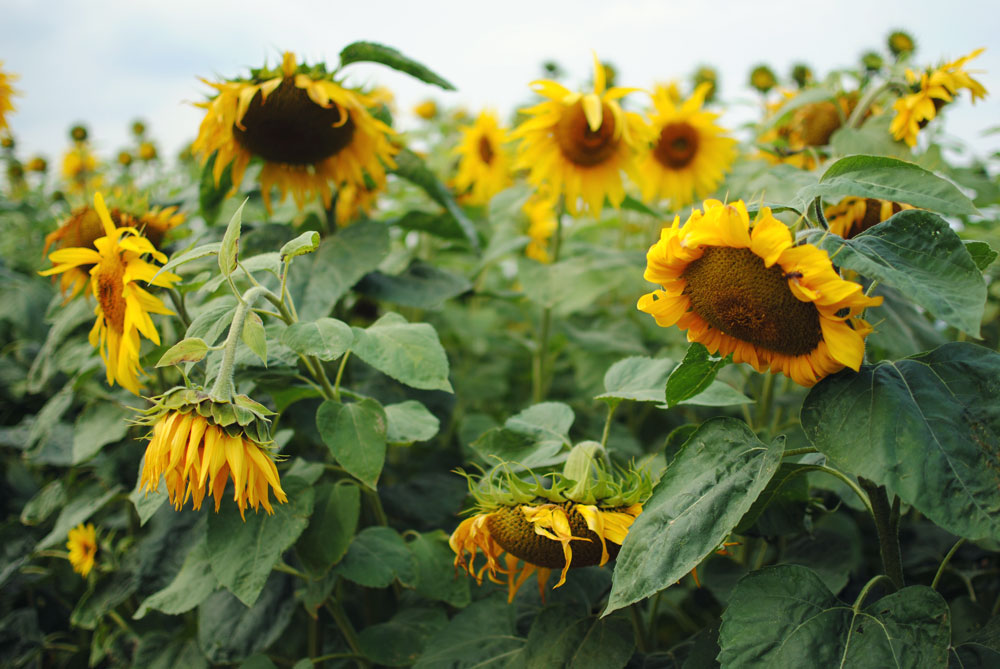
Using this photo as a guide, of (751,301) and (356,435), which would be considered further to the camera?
(356,435)

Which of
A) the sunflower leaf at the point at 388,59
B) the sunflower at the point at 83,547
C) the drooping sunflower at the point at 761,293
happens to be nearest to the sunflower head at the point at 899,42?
the sunflower leaf at the point at 388,59

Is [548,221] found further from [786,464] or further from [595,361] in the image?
[786,464]

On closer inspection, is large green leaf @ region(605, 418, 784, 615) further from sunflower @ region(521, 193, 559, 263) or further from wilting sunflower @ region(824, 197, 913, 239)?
sunflower @ region(521, 193, 559, 263)

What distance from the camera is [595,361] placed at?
1.61 m

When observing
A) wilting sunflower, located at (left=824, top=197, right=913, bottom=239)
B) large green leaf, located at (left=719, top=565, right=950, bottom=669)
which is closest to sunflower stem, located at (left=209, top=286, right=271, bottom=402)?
large green leaf, located at (left=719, top=565, right=950, bottom=669)

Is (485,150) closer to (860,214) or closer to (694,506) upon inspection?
(860,214)

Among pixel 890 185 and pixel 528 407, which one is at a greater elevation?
pixel 890 185

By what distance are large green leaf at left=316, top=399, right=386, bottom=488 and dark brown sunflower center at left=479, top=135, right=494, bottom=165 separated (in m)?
1.44

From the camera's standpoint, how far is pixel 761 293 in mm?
654

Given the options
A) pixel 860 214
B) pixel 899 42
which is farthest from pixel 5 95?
pixel 899 42

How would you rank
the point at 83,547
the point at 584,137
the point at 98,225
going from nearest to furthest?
the point at 98,225 → the point at 83,547 → the point at 584,137

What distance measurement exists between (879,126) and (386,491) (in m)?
1.21

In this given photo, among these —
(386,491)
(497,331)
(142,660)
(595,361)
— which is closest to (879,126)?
(595,361)

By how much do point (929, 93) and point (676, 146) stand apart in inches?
24.6
